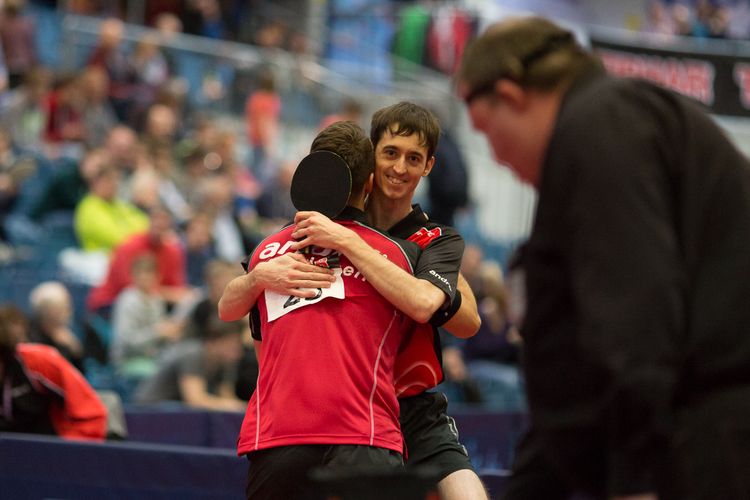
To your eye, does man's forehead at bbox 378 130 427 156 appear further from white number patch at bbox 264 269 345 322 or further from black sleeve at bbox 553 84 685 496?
black sleeve at bbox 553 84 685 496

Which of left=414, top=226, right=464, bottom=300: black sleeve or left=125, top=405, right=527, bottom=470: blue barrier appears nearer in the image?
left=414, top=226, right=464, bottom=300: black sleeve

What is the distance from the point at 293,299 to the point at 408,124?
2.84ft

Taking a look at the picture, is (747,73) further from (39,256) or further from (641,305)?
(641,305)

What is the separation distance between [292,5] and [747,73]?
25.3 feet

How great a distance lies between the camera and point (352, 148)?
12.9 ft

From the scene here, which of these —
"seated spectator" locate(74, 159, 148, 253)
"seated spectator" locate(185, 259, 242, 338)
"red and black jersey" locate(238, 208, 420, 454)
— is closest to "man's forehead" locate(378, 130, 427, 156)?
"red and black jersey" locate(238, 208, 420, 454)

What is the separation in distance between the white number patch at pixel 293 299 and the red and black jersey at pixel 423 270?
31cm

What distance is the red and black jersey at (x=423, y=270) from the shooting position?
402cm

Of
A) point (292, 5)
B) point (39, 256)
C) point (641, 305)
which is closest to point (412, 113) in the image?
point (641, 305)

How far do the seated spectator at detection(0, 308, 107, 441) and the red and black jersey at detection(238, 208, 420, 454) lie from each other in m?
2.76

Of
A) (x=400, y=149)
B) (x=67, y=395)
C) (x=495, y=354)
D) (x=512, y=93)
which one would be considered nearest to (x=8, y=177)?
(x=67, y=395)

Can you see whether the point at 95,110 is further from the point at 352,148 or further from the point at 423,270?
the point at 423,270

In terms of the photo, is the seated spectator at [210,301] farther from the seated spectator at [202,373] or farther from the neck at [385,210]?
the neck at [385,210]

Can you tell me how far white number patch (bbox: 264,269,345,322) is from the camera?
148 inches
